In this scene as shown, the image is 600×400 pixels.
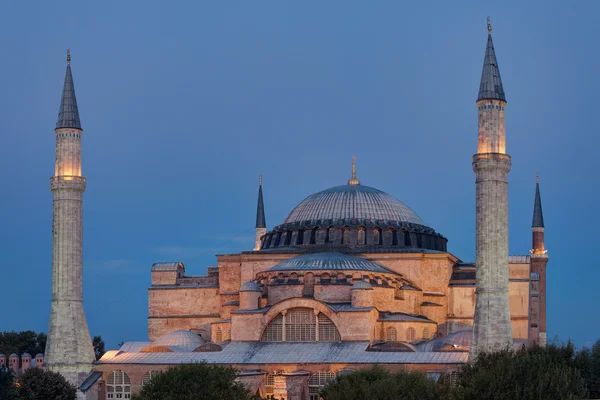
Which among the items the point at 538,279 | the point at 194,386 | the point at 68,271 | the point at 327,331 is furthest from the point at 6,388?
the point at 538,279

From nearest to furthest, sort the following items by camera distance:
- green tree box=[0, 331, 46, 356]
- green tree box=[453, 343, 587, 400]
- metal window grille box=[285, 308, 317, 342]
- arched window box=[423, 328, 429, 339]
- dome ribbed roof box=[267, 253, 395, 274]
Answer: green tree box=[453, 343, 587, 400]
metal window grille box=[285, 308, 317, 342]
arched window box=[423, 328, 429, 339]
dome ribbed roof box=[267, 253, 395, 274]
green tree box=[0, 331, 46, 356]

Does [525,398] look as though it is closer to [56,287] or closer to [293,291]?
[293,291]

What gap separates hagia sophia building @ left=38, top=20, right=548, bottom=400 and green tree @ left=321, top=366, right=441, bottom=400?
3357 mm

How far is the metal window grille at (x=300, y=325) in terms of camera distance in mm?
47656

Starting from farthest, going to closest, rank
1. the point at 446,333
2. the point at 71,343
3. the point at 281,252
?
1. the point at 281,252
2. the point at 446,333
3. the point at 71,343

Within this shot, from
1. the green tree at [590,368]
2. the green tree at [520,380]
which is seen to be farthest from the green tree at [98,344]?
the green tree at [520,380]

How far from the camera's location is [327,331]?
1873 inches

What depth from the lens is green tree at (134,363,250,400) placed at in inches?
1543

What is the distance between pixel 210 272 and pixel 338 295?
8389 mm

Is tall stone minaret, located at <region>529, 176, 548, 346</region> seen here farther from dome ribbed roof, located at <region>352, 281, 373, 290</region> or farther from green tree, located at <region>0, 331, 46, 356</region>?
green tree, located at <region>0, 331, 46, 356</region>

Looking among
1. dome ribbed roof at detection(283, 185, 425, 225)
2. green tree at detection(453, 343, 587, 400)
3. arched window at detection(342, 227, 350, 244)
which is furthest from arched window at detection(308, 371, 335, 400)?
dome ribbed roof at detection(283, 185, 425, 225)

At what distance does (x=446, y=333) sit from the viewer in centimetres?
5088

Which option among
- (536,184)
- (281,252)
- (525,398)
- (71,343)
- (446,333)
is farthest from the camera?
(536,184)

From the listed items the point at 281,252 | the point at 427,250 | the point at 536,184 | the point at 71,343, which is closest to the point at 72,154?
the point at 71,343
